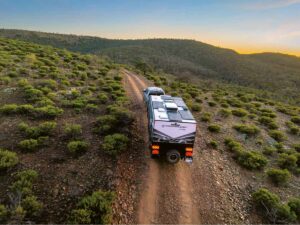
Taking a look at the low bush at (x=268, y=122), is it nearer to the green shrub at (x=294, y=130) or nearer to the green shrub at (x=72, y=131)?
the green shrub at (x=294, y=130)

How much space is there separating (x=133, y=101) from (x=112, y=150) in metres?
11.6

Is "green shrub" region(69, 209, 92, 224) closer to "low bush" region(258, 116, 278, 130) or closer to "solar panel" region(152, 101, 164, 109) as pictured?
"solar panel" region(152, 101, 164, 109)

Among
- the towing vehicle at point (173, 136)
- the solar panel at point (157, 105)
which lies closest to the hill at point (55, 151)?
the towing vehicle at point (173, 136)

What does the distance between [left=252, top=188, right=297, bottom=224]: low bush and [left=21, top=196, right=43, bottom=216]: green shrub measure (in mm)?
10180

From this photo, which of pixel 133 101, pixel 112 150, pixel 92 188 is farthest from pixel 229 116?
pixel 92 188

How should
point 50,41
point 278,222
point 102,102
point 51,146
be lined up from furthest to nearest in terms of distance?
point 50,41 < point 102,102 < point 51,146 < point 278,222

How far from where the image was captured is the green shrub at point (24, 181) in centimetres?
909

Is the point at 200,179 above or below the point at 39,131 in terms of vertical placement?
below

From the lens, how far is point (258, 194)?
36.7 ft

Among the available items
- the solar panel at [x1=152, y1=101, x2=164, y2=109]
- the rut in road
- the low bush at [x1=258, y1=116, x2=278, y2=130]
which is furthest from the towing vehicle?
the low bush at [x1=258, y1=116, x2=278, y2=130]

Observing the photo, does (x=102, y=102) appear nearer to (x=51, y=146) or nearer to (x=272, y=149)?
(x=51, y=146)

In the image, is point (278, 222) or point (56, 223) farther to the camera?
point (278, 222)

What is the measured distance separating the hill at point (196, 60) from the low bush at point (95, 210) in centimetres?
6378

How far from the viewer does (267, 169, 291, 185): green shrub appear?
42.5 ft
